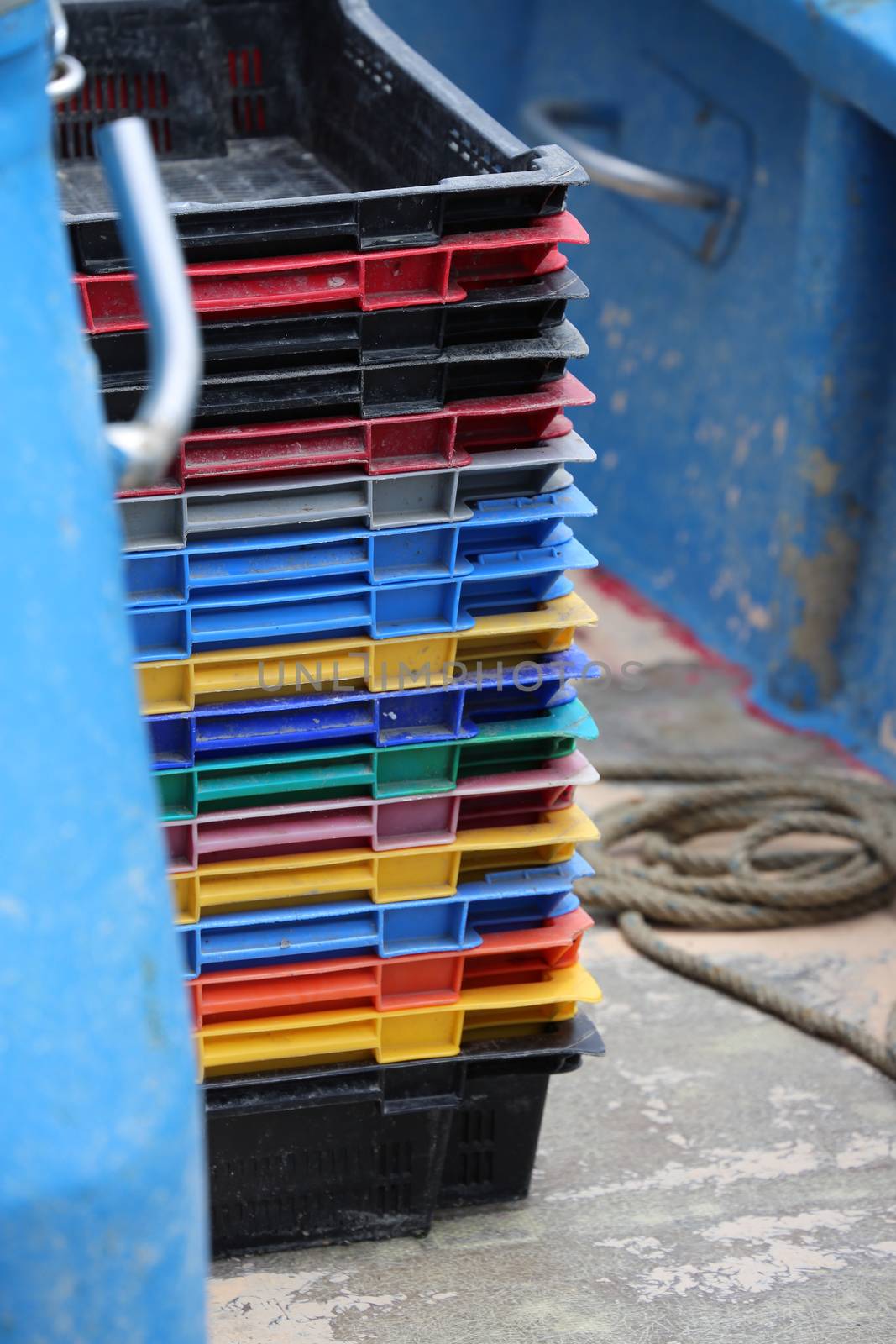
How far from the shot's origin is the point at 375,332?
176cm

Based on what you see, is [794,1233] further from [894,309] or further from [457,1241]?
[894,309]

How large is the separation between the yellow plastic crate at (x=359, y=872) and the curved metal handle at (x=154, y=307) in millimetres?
848

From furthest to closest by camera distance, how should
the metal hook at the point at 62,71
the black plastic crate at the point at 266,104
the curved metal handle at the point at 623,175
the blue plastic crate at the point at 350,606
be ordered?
the curved metal handle at the point at 623,175
the black plastic crate at the point at 266,104
the metal hook at the point at 62,71
the blue plastic crate at the point at 350,606

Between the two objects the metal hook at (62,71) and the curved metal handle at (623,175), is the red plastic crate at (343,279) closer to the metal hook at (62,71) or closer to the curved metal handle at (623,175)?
the metal hook at (62,71)

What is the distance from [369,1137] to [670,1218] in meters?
0.38

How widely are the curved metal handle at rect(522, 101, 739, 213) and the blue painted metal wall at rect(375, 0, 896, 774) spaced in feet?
0.18

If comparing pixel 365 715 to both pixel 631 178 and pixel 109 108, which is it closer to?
pixel 109 108

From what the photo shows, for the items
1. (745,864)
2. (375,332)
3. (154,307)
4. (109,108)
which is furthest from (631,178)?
(154,307)

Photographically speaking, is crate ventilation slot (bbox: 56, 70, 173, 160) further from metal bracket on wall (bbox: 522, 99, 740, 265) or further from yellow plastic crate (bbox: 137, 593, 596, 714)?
yellow plastic crate (bbox: 137, 593, 596, 714)

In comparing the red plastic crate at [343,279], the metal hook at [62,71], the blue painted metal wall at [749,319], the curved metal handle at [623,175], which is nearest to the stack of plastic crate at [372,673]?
the red plastic crate at [343,279]

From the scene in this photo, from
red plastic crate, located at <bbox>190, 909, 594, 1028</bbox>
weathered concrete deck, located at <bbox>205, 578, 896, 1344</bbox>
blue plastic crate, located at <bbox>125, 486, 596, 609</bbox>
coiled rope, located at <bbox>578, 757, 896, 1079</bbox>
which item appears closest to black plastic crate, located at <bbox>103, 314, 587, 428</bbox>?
blue plastic crate, located at <bbox>125, 486, 596, 609</bbox>

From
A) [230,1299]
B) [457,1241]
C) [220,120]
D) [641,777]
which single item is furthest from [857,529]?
[230,1299]

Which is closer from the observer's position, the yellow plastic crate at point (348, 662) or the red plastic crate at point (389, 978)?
the yellow plastic crate at point (348, 662)

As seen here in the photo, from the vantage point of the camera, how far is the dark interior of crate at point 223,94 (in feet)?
8.16
